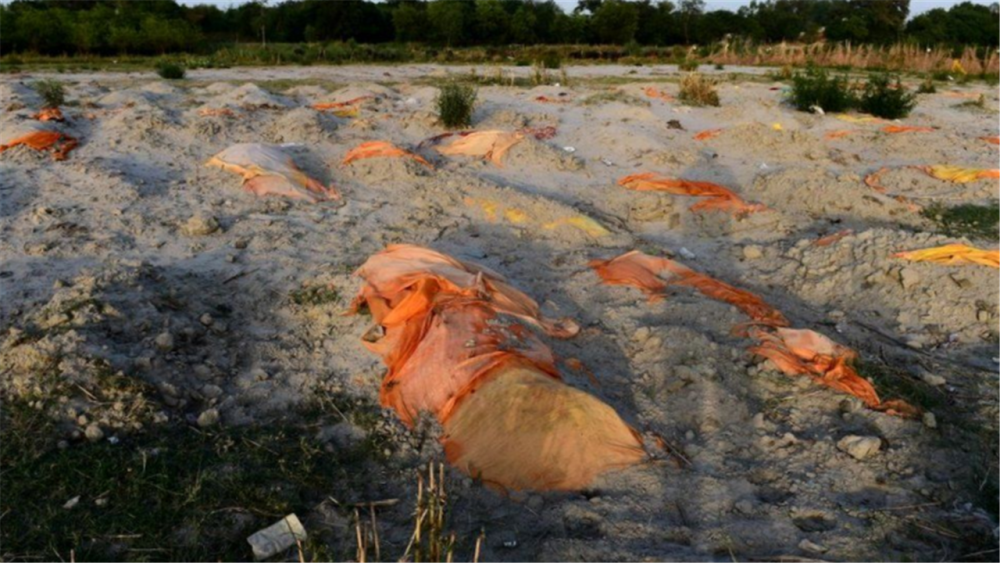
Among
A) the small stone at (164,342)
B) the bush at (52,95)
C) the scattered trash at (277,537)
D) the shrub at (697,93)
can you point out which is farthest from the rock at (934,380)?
the bush at (52,95)

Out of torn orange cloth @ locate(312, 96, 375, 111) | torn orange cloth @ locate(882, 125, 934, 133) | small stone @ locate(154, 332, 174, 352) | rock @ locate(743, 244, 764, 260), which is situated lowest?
small stone @ locate(154, 332, 174, 352)

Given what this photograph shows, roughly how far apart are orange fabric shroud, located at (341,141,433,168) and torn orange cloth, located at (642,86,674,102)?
558 cm

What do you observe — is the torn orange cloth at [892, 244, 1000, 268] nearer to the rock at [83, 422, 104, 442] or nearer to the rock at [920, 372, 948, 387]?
the rock at [920, 372, 948, 387]

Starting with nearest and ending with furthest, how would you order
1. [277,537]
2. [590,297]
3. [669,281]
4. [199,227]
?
[277,537] < [590,297] < [669,281] < [199,227]

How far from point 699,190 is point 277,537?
214 inches

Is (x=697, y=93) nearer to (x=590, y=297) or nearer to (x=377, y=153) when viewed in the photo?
(x=377, y=153)

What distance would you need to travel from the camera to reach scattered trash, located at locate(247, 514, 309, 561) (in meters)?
2.77

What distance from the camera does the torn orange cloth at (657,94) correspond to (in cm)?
1206

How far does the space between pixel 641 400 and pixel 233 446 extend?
186 cm

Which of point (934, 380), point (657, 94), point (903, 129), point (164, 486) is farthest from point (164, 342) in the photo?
point (657, 94)

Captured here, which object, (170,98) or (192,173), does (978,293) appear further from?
(170,98)

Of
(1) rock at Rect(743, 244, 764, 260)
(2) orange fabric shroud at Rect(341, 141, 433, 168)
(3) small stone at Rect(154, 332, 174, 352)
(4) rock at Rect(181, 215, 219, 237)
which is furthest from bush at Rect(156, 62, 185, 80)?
(3) small stone at Rect(154, 332, 174, 352)

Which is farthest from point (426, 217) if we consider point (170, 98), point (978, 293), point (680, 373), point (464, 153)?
point (170, 98)

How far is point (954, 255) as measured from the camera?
210 inches
